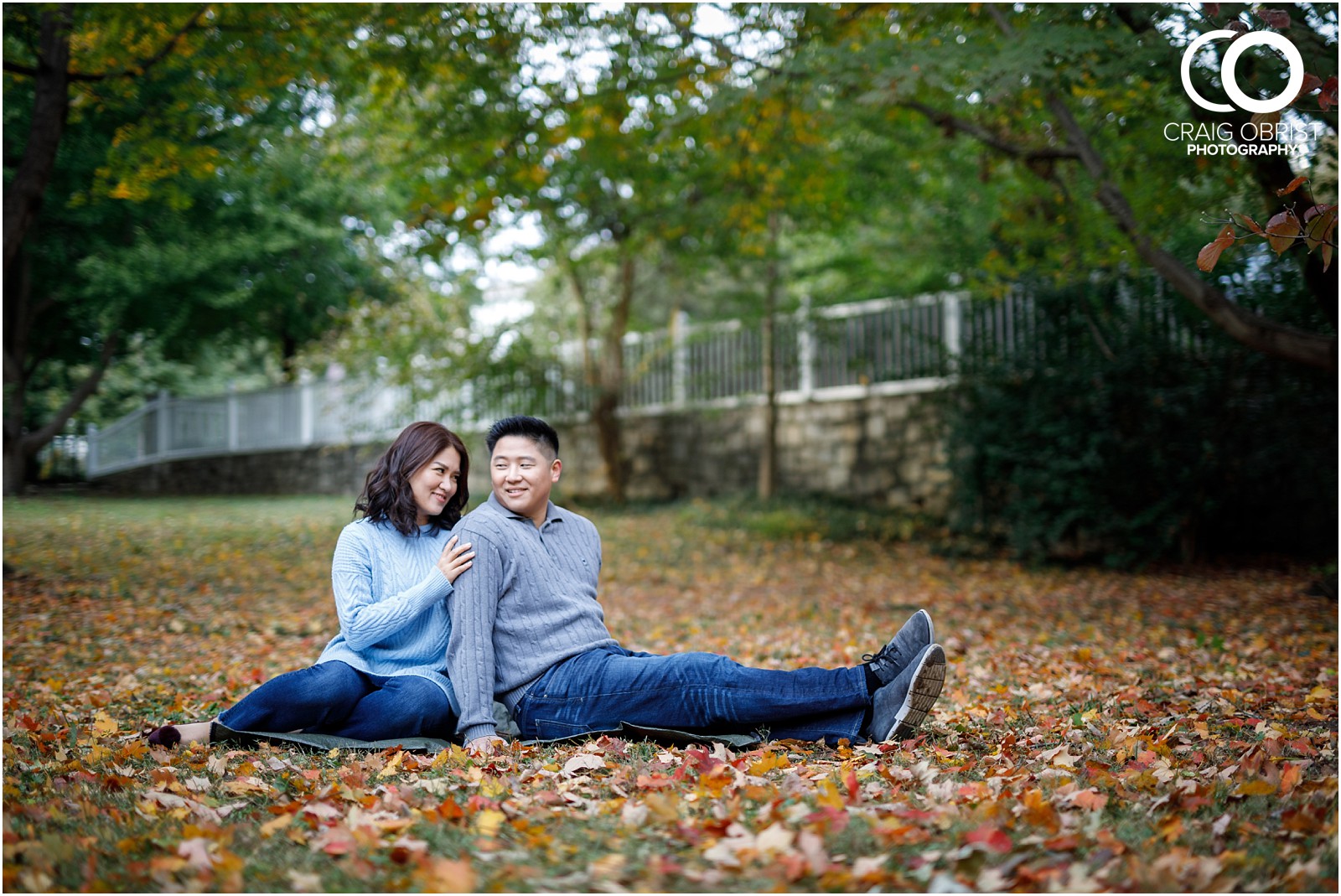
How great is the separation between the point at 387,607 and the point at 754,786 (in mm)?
1479

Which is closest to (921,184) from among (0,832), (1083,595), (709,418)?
(709,418)

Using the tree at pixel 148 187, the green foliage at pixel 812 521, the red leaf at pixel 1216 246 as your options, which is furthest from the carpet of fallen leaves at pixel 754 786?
the green foliage at pixel 812 521

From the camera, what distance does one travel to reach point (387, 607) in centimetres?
375

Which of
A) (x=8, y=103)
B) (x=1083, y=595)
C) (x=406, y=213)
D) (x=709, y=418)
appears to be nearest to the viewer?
(x=1083, y=595)

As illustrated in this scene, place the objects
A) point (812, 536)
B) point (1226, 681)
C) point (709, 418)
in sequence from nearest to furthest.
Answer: point (1226, 681) → point (812, 536) → point (709, 418)

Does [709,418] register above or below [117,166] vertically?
below

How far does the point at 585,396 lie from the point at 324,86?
5770mm

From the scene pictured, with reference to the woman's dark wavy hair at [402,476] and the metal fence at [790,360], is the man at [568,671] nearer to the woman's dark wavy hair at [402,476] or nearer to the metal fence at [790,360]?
the woman's dark wavy hair at [402,476]

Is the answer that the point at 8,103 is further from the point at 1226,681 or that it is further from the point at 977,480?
the point at 1226,681

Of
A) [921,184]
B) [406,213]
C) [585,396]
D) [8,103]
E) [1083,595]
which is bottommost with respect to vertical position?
[1083,595]

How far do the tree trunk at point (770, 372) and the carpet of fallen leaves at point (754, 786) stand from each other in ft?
20.6

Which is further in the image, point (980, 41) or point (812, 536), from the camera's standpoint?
point (812, 536)

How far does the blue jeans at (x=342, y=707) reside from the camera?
3.78 m

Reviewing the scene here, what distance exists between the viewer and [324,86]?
33.2 feet
